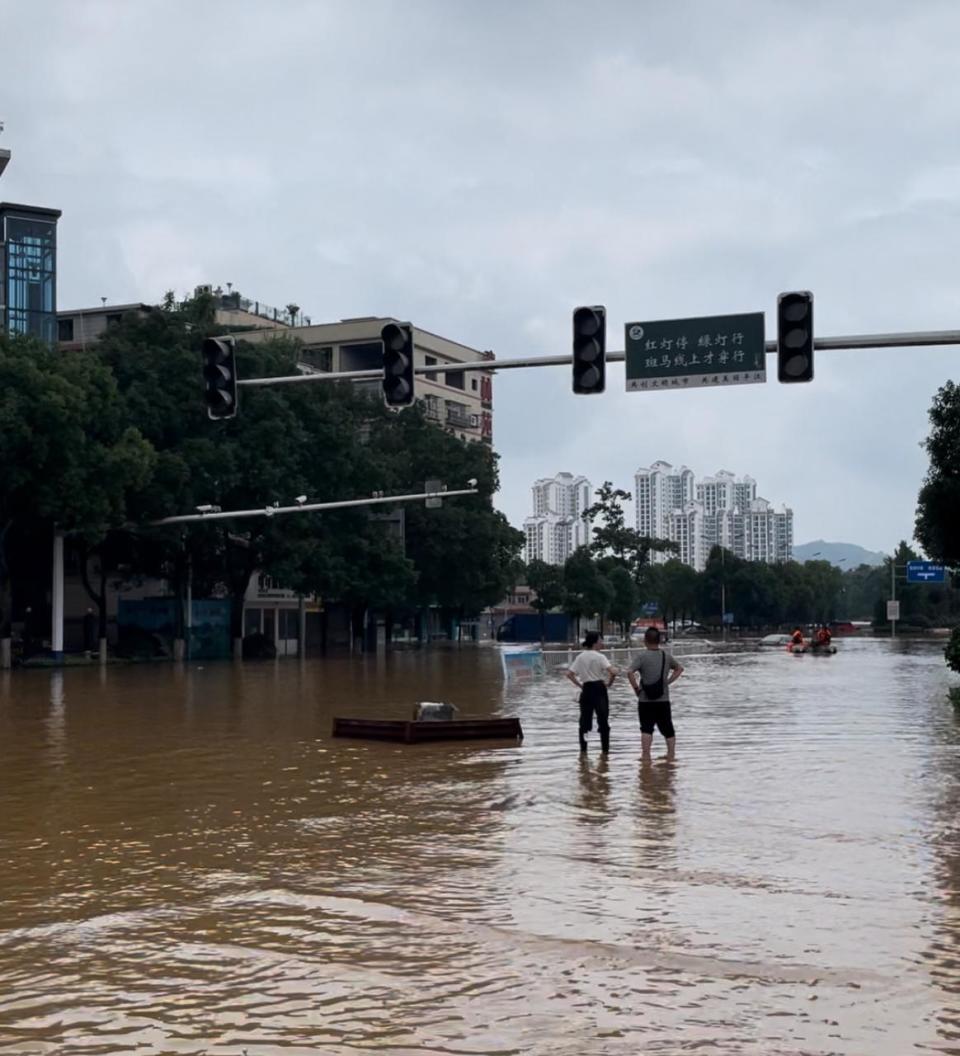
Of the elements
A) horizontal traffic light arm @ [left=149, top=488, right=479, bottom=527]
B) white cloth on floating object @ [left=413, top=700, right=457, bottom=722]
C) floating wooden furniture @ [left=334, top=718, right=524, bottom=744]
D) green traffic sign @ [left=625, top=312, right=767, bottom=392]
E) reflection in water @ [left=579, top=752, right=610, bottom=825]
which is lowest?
reflection in water @ [left=579, top=752, right=610, bottom=825]

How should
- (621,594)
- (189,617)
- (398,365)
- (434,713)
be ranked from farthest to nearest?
(621,594) → (189,617) → (434,713) → (398,365)

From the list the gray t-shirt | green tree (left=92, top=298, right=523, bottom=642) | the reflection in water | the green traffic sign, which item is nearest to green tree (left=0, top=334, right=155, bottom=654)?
green tree (left=92, top=298, right=523, bottom=642)

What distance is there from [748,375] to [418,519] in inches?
2275

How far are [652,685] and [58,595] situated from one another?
3692cm

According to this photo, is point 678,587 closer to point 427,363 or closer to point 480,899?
point 427,363

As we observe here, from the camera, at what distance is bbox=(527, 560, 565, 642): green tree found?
4104 inches

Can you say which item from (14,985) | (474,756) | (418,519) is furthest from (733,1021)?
(418,519)

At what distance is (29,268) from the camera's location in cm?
6481

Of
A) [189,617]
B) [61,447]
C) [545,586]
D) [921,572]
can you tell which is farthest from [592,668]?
[545,586]

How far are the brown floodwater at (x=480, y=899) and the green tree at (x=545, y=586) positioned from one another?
84.0m

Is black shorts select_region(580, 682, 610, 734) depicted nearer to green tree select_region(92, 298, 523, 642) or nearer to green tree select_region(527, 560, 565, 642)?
green tree select_region(92, 298, 523, 642)

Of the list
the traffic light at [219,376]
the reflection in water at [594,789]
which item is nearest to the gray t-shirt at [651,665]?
the reflection in water at [594,789]

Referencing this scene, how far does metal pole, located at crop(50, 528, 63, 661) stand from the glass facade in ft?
55.6

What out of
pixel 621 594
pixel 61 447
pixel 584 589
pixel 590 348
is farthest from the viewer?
pixel 621 594
